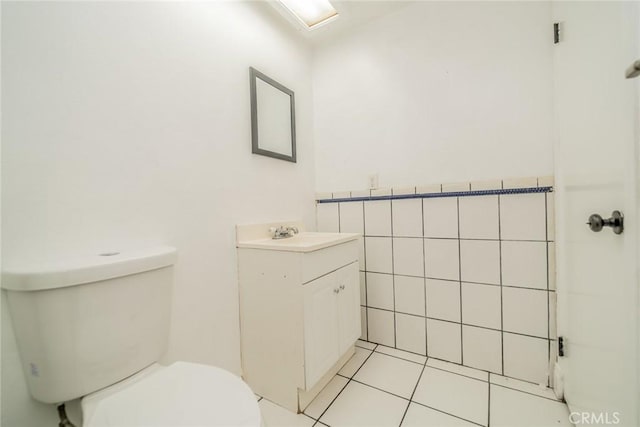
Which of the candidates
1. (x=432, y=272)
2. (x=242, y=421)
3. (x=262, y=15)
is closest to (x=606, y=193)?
(x=432, y=272)

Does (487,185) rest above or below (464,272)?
above

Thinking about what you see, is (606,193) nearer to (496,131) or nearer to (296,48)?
(496,131)

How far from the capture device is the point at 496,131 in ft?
4.32

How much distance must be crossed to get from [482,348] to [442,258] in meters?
0.52

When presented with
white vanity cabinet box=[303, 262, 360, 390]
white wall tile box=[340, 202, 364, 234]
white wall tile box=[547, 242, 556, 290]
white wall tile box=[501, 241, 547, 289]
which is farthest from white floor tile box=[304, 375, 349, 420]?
white wall tile box=[547, 242, 556, 290]

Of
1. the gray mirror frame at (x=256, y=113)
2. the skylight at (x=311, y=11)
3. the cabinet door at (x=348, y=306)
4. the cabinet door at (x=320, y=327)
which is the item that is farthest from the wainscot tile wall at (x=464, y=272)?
the skylight at (x=311, y=11)

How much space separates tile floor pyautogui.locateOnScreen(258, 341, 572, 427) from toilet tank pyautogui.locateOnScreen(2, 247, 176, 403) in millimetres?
726

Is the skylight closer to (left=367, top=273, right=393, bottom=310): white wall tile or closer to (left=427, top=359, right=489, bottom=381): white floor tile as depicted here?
(left=367, top=273, right=393, bottom=310): white wall tile

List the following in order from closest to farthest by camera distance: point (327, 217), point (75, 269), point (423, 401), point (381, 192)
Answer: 1. point (75, 269)
2. point (423, 401)
3. point (381, 192)
4. point (327, 217)

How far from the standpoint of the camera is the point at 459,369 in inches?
53.9

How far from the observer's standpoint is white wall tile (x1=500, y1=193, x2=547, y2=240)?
1216 millimetres

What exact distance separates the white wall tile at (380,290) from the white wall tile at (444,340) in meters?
0.26

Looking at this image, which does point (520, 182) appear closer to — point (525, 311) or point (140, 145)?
point (525, 311)

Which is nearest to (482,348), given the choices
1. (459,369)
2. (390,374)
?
(459,369)
